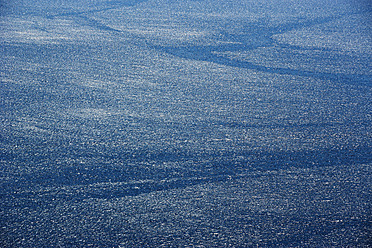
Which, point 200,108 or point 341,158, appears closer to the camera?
point 341,158

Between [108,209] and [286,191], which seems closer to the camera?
[108,209]

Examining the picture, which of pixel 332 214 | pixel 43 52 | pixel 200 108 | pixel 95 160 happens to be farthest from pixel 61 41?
pixel 332 214

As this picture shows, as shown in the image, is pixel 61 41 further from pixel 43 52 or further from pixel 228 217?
pixel 228 217

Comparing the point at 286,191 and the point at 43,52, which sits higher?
the point at 43,52

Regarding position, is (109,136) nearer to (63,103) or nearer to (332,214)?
(63,103)

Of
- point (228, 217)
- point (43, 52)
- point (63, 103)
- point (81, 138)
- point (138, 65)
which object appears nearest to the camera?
point (228, 217)

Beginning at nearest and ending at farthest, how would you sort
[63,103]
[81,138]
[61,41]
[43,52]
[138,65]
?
[81,138] → [63,103] → [138,65] → [43,52] → [61,41]

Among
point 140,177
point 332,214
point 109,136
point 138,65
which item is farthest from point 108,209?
point 138,65

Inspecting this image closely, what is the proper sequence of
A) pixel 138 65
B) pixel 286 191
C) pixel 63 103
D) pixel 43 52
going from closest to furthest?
pixel 286 191, pixel 63 103, pixel 138 65, pixel 43 52

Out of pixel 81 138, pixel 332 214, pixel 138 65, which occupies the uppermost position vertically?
pixel 138 65

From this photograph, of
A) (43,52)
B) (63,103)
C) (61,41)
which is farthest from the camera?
(61,41)
